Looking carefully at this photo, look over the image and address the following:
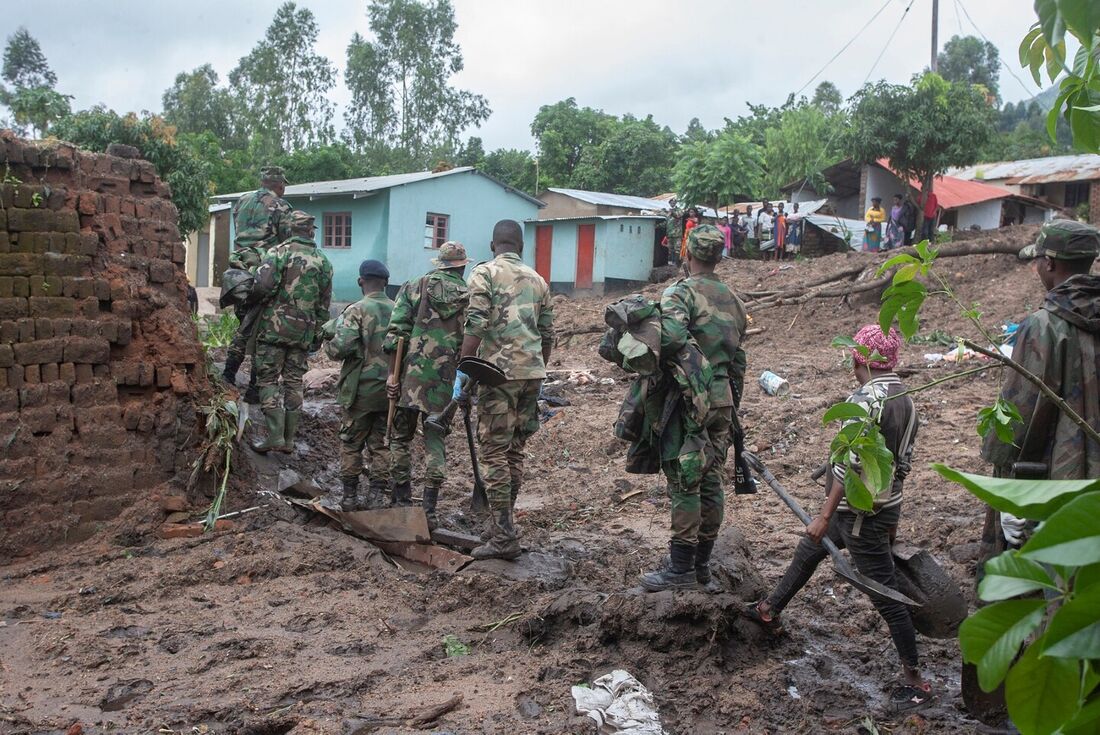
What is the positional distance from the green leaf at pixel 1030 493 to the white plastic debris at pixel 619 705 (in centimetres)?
307

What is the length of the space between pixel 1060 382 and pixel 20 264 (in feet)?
19.1

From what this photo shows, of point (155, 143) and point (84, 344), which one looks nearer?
point (84, 344)

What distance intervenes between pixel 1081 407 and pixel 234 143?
42550 millimetres

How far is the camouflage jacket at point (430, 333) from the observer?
256 inches

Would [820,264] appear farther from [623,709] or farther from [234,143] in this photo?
[234,143]

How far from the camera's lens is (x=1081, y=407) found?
3.38m

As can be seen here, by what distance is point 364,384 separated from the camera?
6.90 m

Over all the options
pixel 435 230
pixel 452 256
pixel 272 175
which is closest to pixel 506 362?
pixel 452 256

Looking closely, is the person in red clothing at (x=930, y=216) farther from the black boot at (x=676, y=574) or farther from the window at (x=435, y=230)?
the black boot at (x=676, y=574)

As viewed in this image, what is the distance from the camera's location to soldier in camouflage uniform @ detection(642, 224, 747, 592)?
15.7 feet

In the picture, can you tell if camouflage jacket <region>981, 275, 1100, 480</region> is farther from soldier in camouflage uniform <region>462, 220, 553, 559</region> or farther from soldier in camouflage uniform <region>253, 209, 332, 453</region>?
soldier in camouflage uniform <region>253, 209, 332, 453</region>

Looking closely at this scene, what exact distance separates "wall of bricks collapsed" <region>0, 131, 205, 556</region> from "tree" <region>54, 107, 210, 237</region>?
955cm

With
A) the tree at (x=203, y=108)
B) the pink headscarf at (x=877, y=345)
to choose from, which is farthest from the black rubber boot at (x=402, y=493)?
the tree at (x=203, y=108)

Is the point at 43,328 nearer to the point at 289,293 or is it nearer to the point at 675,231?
the point at 289,293
